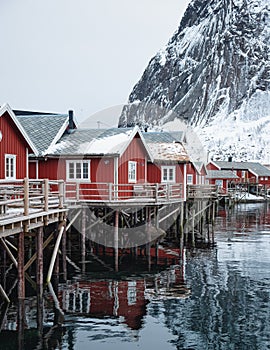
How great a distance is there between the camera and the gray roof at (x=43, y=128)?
3028 cm

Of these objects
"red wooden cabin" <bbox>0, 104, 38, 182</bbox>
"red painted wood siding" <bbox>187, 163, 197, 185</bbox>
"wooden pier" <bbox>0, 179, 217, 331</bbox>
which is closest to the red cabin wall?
"wooden pier" <bbox>0, 179, 217, 331</bbox>

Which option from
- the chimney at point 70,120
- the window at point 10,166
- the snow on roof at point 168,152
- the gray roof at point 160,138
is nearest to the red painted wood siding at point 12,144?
the window at point 10,166

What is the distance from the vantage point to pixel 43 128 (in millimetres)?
31875

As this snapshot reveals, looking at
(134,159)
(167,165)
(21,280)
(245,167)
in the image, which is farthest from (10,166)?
(245,167)

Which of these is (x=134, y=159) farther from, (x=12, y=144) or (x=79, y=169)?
(x=12, y=144)

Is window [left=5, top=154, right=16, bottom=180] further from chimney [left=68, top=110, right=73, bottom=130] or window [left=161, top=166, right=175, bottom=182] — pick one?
window [left=161, top=166, right=175, bottom=182]

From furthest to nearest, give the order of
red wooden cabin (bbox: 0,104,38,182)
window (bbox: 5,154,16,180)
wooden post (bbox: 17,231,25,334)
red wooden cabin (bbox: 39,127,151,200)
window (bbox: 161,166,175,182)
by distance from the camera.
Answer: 1. window (bbox: 161,166,175,182)
2. red wooden cabin (bbox: 39,127,151,200)
3. window (bbox: 5,154,16,180)
4. red wooden cabin (bbox: 0,104,38,182)
5. wooden post (bbox: 17,231,25,334)

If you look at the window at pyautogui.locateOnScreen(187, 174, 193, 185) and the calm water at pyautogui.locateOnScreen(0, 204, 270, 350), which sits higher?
the window at pyautogui.locateOnScreen(187, 174, 193, 185)

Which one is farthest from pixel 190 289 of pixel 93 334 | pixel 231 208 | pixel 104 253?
Result: pixel 231 208

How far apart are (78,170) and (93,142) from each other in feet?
6.24

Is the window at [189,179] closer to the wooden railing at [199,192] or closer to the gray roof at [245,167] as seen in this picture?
the wooden railing at [199,192]

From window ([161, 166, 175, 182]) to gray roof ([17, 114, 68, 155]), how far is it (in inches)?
330

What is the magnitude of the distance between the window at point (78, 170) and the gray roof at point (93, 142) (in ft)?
1.96

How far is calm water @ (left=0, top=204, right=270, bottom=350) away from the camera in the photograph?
15.1 metres
